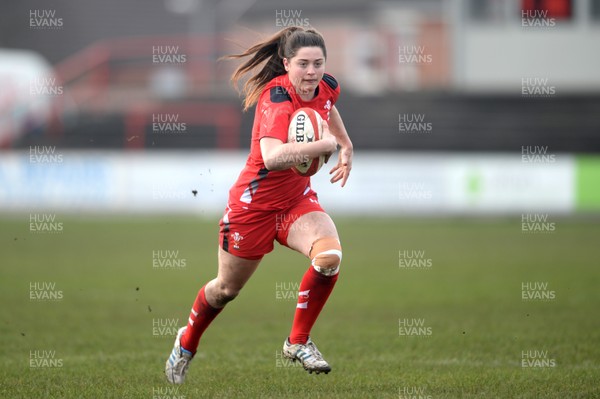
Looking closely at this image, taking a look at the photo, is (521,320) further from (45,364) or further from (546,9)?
(546,9)

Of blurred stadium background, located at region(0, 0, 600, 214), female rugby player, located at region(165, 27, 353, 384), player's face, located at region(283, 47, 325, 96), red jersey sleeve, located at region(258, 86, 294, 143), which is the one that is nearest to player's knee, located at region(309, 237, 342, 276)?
female rugby player, located at region(165, 27, 353, 384)

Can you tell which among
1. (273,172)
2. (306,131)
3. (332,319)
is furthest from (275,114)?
(332,319)

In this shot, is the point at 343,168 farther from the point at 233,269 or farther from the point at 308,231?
the point at 233,269

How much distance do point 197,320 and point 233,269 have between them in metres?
0.56

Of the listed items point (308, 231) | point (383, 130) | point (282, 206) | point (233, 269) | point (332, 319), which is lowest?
point (332, 319)

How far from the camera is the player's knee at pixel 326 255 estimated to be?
637 cm

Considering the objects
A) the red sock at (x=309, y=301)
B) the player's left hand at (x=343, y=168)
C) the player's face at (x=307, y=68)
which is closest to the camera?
the player's face at (x=307, y=68)

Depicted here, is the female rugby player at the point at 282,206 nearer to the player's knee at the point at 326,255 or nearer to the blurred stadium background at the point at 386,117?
the player's knee at the point at 326,255

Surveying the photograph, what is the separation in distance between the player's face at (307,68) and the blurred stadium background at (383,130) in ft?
21.9

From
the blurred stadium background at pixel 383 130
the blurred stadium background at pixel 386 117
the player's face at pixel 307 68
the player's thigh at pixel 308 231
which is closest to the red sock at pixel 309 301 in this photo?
the player's thigh at pixel 308 231

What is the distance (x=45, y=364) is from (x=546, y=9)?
23.1m

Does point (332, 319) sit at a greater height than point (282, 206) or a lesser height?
lesser

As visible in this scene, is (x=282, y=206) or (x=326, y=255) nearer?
(x=326, y=255)

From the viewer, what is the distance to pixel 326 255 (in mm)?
6367
